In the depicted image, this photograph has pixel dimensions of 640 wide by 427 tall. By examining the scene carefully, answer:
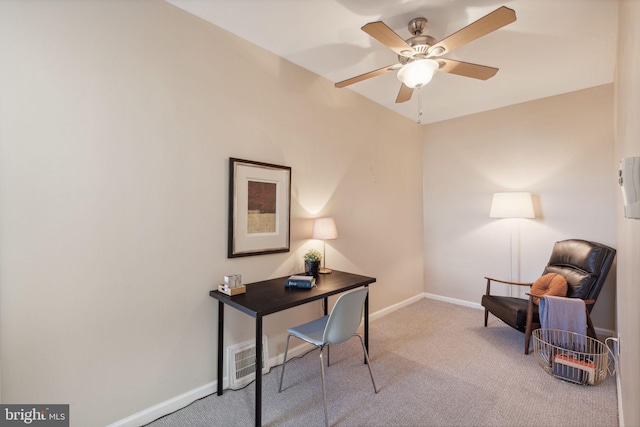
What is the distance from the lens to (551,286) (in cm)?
271

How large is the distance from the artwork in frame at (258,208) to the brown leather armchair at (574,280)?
7.30ft

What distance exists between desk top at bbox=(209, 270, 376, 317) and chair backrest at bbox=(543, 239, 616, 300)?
1.92 metres

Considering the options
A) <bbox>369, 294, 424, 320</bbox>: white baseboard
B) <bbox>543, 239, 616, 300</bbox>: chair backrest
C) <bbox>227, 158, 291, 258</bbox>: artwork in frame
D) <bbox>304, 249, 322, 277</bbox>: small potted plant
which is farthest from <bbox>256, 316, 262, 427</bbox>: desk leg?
<bbox>543, 239, 616, 300</bbox>: chair backrest

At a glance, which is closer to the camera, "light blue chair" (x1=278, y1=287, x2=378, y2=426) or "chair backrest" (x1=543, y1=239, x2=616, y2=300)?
"light blue chair" (x1=278, y1=287, x2=378, y2=426)

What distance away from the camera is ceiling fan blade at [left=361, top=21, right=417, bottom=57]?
1593 millimetres

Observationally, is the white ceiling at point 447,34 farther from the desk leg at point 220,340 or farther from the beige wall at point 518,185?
the desk leg at point 220,340

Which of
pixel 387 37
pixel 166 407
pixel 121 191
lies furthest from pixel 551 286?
pixel 121 191

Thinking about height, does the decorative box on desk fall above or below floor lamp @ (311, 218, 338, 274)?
below

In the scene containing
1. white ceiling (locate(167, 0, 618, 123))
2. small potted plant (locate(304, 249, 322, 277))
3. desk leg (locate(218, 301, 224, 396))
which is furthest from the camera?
small potted plant (locate(304, 249, 322, 277))

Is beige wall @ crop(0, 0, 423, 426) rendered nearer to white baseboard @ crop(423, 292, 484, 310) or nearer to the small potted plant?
the small potted plant

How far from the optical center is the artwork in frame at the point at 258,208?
219 centimetres

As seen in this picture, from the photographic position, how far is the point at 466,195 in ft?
13.2

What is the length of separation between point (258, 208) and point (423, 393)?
6.09ft

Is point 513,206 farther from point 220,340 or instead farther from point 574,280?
point 220,340
